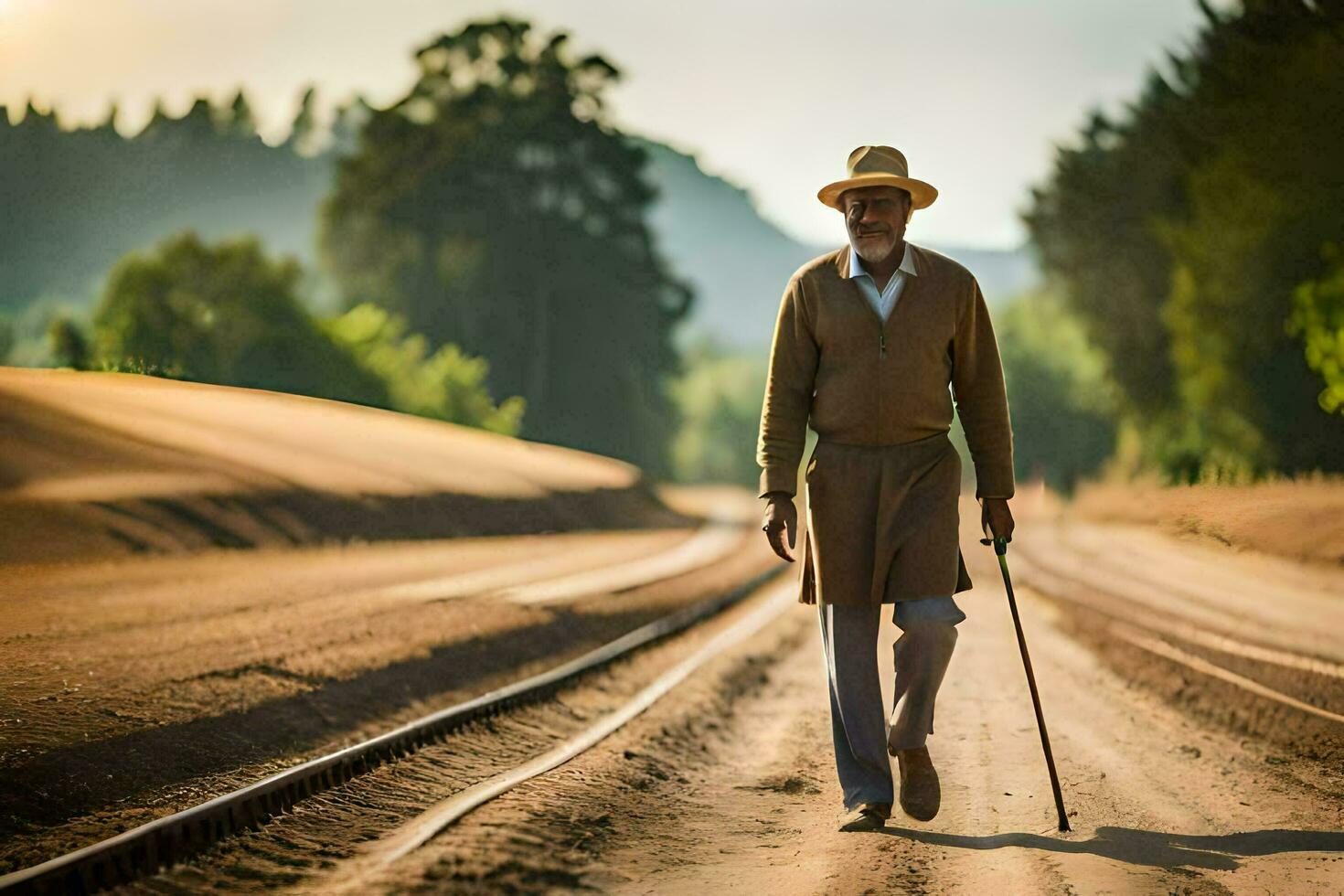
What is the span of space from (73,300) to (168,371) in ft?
4.27

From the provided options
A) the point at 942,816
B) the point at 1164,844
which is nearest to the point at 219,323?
the point at 942,816

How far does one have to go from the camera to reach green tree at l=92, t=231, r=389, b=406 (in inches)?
572

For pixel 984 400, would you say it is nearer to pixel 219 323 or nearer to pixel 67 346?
pixel 67 346

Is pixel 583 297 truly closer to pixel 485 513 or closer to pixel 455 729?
pixel 485 513

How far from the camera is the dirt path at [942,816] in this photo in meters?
5.43

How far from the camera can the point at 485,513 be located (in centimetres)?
2828

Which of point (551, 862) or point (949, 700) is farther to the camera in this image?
point (949, 700)

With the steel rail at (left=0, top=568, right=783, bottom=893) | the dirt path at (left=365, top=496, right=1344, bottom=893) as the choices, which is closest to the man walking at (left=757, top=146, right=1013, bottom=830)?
the dirt path at (left=365, top=496, right=1344, bottom=893)

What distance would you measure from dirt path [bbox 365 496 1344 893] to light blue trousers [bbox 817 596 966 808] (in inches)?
9.3

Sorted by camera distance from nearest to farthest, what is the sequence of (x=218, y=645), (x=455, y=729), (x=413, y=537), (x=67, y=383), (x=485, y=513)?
(x=455, y=729) < (x=218, y=645) < (x=67, y=383) < (x=413, y=537) < (x=485, y=513)

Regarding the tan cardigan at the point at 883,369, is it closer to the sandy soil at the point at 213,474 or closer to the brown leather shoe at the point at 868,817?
the brown leather shoe at the point at 868,817

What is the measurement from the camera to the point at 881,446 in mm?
6344

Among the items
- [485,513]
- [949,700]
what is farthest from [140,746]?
[485,513]

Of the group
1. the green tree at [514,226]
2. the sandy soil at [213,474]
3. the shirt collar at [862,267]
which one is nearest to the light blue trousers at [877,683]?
the shirt collar at [862,267]
